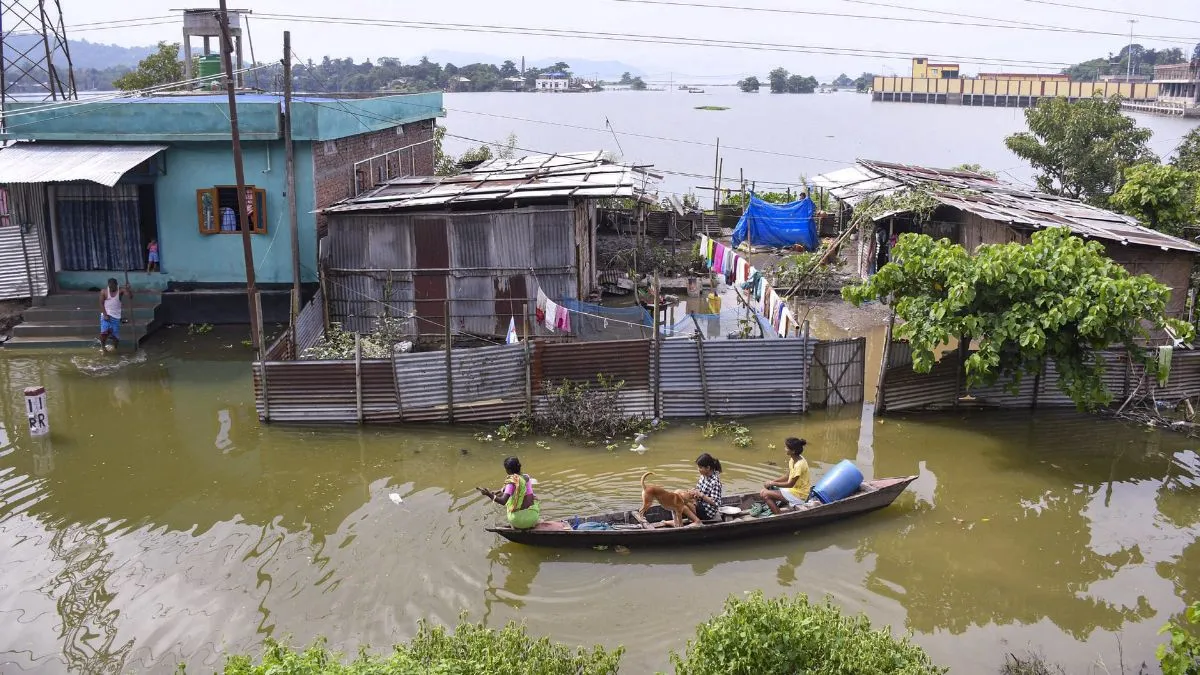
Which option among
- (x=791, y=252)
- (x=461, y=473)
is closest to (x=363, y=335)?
(x=461, y=473)

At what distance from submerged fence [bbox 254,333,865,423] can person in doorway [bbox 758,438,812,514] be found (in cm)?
312

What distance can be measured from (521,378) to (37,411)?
282 inches

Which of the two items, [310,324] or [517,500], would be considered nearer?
[517,500]

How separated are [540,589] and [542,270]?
26.4 ft

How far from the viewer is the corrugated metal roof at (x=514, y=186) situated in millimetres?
16109

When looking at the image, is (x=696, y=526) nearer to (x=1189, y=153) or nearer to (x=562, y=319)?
(x=562, y=319)

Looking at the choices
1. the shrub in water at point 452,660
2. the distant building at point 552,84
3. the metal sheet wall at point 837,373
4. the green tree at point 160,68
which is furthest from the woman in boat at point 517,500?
the distant building at point 552,84

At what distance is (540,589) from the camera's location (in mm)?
9492

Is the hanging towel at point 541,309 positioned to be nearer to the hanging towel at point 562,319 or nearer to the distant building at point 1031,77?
the hanging towel at point 562,319

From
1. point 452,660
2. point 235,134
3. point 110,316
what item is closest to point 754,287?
point 235,134

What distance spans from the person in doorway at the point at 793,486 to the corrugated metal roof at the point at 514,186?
6.89 meters

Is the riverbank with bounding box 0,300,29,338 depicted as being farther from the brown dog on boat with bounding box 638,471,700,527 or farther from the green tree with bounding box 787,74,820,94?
the green tree with bounding box 787,74,820,94

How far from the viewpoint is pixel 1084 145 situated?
25328 mm

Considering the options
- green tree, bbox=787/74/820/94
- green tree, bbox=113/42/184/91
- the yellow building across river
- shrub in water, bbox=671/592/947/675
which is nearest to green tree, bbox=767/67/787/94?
green tree, bbox=787/74/820/94
